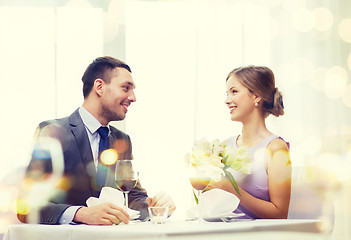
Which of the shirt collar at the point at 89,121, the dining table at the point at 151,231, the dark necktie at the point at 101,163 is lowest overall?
the dining table at the point at 151,231

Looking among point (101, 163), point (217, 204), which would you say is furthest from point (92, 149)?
point (217, 204)

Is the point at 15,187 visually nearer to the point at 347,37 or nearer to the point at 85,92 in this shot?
the point at 85,92

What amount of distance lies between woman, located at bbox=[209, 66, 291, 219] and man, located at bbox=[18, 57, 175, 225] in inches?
17.9

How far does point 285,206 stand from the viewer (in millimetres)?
2076

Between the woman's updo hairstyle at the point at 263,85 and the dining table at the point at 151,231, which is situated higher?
the woman's updo hairstyle at the point at 263,85

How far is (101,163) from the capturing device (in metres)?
2.34

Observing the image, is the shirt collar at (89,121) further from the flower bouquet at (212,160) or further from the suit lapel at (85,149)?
the flower bouquet at (212,160)

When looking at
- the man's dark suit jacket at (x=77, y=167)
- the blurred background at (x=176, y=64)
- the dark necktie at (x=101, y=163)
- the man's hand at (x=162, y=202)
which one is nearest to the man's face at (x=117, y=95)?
the dark necktie at (x=101, y=163)

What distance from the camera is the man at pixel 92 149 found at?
1669mm

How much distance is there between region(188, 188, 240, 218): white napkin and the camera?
5.35 ft

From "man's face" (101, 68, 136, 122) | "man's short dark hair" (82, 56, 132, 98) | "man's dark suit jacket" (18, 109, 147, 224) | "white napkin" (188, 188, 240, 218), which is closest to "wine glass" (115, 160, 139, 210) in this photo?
"white napkin" (188, 188, 240, 218)

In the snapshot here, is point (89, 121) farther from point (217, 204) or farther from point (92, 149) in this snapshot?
point (217, 204)

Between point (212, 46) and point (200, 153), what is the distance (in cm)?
187

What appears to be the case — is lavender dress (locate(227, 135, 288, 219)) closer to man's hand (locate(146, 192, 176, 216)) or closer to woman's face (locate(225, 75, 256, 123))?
woman's face (locate(225, 75, 256, 123))
